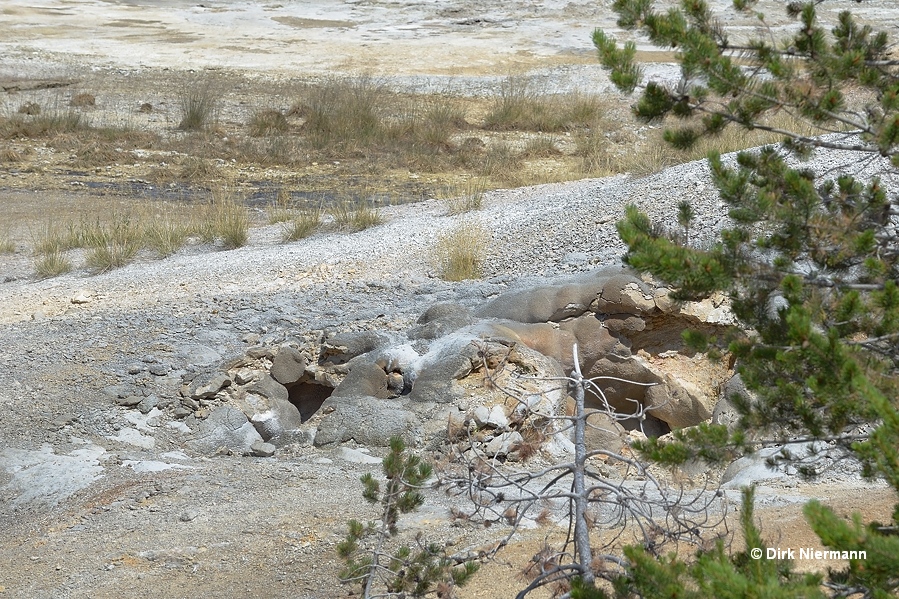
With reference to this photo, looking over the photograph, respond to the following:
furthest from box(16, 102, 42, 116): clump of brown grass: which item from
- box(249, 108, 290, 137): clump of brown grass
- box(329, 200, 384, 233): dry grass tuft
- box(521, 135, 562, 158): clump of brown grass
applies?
box(329, 200, 384, 233): dry grass tuft

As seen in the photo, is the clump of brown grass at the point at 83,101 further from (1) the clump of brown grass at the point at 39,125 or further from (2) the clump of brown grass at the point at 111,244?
(2) the clump of brown grass at the point at 111,244

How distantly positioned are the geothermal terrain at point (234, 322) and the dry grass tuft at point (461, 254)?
0.06 meters

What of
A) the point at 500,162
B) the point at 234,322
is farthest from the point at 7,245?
the point at 500,162

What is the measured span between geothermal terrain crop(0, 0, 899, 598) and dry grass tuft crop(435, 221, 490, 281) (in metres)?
0.06

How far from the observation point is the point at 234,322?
664cm

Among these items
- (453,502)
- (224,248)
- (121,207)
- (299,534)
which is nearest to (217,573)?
(299,534)

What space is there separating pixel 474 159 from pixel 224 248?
545 centimetres

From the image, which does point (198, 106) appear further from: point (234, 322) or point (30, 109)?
point (234, 322)

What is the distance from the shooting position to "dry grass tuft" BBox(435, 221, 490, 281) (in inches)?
290

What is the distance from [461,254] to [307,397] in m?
1.87

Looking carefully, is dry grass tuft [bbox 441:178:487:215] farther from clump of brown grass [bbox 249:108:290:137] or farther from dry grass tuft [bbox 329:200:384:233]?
clump of brown grass [bbox 249:108:290:137]

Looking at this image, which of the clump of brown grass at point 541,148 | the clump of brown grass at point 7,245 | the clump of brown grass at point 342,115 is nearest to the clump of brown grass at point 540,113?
the clump of brown grass at point 541,148

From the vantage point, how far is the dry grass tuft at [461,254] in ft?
24.2

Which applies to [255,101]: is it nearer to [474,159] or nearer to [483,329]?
[474,159]
